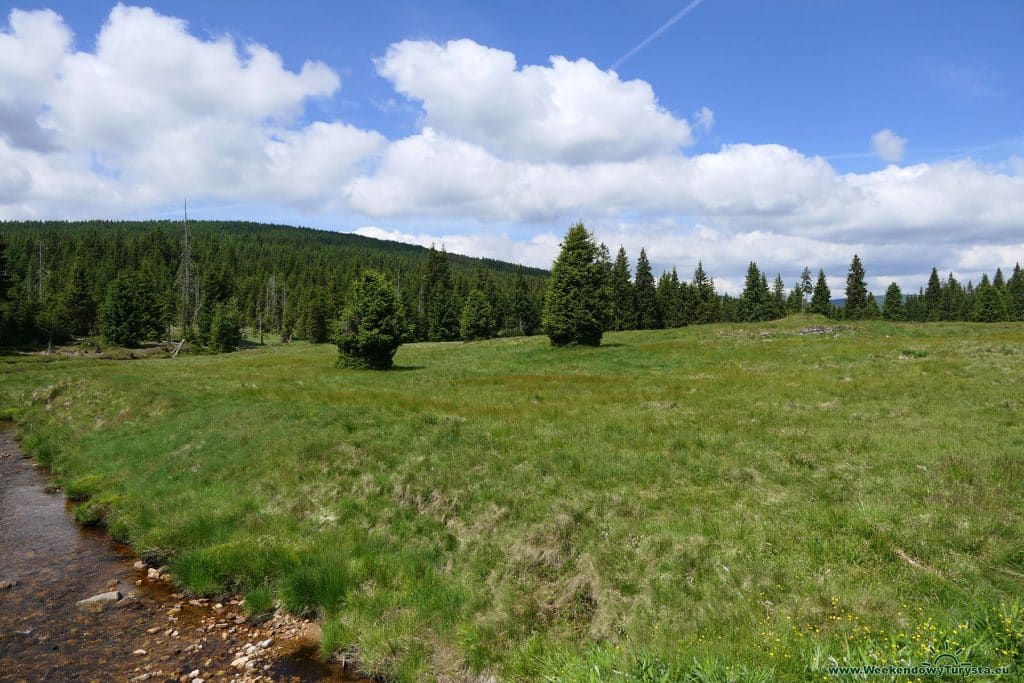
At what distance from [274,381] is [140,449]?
508 inches

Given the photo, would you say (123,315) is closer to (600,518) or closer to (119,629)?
(119,629)

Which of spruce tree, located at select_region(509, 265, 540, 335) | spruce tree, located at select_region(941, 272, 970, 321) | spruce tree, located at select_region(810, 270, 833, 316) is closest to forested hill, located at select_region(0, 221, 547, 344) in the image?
spruce tree, located at select_region(509, 265, 540, 335)

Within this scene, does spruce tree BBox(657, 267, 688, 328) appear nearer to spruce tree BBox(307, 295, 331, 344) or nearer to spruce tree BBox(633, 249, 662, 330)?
spruce tree BBox(633, 249, 662, 330)

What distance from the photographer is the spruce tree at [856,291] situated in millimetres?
112812

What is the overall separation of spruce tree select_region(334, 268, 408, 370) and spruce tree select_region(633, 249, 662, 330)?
69975mm

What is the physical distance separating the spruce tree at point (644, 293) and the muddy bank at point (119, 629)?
97.0 m

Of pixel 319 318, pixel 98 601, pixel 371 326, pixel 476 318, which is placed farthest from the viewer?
pixel 319 318

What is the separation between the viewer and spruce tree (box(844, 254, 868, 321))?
113 metres

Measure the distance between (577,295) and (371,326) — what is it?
66.4ft

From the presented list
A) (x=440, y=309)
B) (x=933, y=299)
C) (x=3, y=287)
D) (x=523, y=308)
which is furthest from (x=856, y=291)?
(x=3, y=287)

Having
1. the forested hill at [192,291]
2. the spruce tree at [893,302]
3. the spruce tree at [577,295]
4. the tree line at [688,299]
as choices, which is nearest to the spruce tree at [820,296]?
the tree line at [688,299]

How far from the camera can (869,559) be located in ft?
28.6

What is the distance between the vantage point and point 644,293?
340 ft

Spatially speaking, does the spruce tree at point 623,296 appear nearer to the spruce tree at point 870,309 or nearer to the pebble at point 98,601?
the spruce tree at point 870,309
